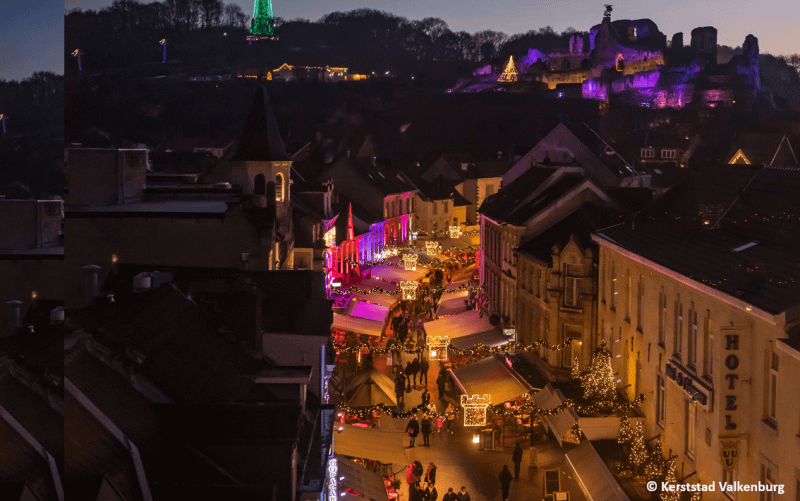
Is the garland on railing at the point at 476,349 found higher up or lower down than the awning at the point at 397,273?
lower down

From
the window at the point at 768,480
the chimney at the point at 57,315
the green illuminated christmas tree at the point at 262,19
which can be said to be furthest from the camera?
the green illuminated christmas tree at the point at 262,19

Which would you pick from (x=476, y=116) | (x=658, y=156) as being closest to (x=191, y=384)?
(x=658, y=156)

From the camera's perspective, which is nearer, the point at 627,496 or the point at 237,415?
the point at 237,415

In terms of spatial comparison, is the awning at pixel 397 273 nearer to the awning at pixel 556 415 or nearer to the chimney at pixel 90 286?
the awning at pixel 556 415

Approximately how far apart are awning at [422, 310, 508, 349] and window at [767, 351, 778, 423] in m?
16.7

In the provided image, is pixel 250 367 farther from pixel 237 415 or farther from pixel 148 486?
pixel 148 486

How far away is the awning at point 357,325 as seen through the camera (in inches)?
1183

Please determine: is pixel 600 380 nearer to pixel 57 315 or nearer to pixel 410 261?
pixel 57 315

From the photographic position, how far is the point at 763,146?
65000 millimetres

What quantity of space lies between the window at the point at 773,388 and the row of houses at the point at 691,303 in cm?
2

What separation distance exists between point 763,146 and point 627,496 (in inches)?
2206

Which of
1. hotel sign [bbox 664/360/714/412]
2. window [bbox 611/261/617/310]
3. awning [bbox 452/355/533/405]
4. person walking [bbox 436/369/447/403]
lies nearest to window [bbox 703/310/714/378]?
hotel sign [bbox 664/360/714/412]

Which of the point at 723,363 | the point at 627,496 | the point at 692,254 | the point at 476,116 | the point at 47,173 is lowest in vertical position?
Answer: the point at 627,496

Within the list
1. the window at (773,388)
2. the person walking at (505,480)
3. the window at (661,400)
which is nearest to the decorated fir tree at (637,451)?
the window at (661,400)
